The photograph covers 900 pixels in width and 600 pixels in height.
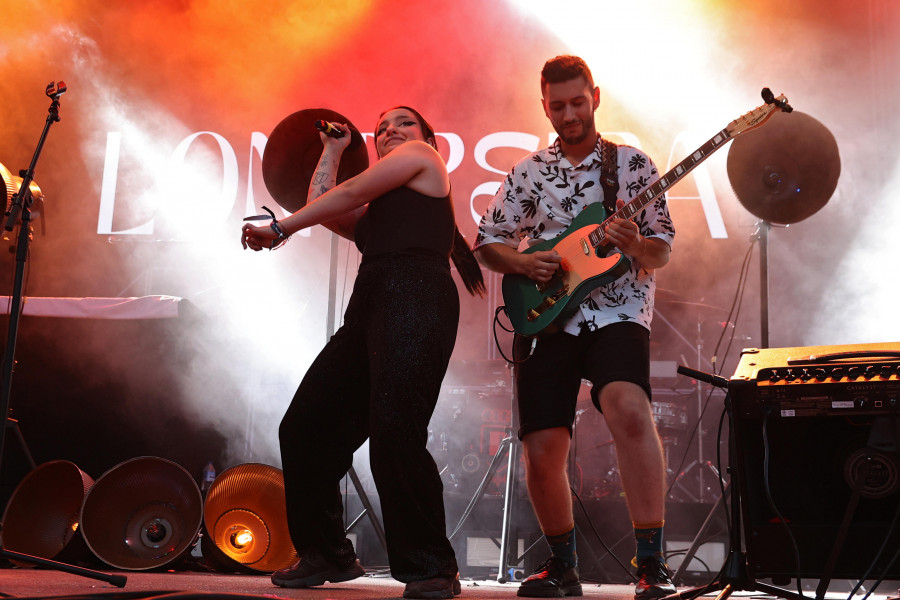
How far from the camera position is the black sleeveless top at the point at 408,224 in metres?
2.73

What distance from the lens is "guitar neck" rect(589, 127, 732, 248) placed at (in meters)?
3.00

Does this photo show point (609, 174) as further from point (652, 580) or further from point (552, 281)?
point (652, 580)

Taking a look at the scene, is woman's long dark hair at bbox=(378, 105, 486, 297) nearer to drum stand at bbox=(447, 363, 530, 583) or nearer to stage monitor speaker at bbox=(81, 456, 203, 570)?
drum stand at bbox=(447, 363, 530, 583)

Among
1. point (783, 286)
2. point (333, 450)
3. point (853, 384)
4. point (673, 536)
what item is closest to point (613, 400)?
point (853, 384)

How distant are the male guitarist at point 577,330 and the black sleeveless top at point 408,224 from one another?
0.51 meters

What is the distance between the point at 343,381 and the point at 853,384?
5.16ft

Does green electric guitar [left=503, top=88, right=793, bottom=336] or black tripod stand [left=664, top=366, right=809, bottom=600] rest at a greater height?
green electric guitar [left=503, top=88, right=793, bottom=336]

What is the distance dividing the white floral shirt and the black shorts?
5 centimetres

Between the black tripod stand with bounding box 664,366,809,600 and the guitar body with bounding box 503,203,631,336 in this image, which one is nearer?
the black tripod stand with bounding box 664,366,809,600

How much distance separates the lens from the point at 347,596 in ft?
8.34

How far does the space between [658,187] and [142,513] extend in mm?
3043

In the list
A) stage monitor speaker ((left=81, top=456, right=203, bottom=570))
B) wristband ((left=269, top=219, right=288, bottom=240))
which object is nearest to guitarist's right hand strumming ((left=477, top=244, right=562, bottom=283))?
wristband ((left=269, top=219, right=288, bottom=240))

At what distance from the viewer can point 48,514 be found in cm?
437

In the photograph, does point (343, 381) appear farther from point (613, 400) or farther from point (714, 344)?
point (714, 344)
